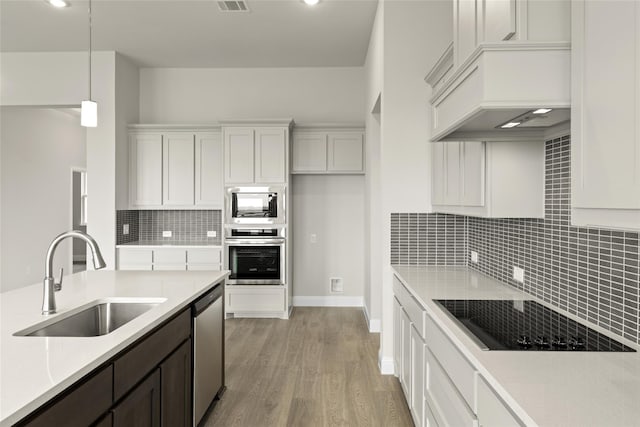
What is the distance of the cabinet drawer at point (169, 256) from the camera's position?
16.9 feet

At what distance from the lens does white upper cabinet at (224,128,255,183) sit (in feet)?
16.8

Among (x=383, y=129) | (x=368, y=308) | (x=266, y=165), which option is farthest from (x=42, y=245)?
(x=383, y=129)

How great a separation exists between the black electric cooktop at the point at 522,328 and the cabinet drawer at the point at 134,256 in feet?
13.1

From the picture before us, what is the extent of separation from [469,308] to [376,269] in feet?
7.76

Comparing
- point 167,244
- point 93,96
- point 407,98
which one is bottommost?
point 167,244

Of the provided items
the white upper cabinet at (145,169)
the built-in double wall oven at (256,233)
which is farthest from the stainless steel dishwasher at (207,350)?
the white upper cabinet at (145,169)

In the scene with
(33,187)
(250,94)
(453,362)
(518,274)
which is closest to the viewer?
(453,362)

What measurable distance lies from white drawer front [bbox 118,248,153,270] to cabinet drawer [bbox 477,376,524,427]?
15.0 feet

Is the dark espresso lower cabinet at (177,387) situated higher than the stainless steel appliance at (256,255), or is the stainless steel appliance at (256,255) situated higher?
the stainless steel appliance at (256,255)

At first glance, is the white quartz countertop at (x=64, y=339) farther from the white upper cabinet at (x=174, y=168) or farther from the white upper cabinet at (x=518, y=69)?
the white upper cabinet at (x=174, y=168)

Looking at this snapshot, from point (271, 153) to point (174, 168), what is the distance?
1.31 meters

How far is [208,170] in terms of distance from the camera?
539 centimetres

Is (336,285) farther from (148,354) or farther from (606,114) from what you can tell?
(606,114)

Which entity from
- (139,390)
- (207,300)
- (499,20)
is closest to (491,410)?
(139,390)
